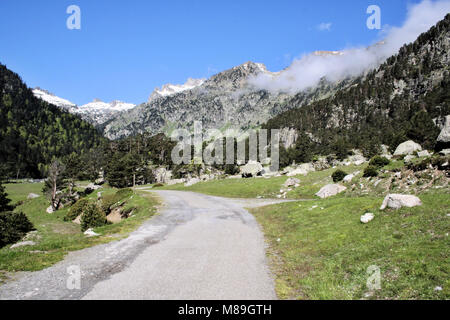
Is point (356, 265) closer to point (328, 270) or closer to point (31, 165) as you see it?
A: point (328, 270)

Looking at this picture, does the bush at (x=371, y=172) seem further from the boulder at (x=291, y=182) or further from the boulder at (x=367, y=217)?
the boulder at (x=367, y=217)

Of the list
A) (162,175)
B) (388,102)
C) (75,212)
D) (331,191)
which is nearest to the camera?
(331,191)

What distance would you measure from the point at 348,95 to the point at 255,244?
699ft

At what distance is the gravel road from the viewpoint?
7508mm

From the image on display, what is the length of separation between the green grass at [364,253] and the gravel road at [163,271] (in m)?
1.29

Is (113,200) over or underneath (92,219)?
underneath

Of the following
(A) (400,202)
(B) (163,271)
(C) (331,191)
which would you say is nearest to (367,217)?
(A) (400,202)

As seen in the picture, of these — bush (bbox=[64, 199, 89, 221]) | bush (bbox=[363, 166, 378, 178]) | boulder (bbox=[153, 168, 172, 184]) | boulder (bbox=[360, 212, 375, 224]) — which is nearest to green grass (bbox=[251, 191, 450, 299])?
boulder (bbox=[360, 212, 375, 224])

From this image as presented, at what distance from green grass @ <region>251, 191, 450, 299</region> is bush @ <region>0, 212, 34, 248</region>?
27382mm

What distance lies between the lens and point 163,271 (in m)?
9.29

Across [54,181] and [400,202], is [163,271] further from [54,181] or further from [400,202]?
[54,181]

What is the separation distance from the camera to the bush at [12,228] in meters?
24.9

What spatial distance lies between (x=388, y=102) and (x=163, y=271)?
191 metres
